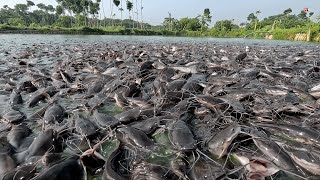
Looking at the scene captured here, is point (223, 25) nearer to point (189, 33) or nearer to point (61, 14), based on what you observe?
point (189, 33)

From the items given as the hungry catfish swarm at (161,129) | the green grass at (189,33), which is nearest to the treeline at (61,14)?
the green grass at (189,33)

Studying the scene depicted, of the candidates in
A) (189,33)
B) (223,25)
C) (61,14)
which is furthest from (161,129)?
(61,14)

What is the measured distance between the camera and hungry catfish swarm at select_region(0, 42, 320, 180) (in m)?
3.13

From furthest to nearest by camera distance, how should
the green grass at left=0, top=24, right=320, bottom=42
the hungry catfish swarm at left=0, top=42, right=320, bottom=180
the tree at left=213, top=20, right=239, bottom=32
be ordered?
the tree at left=213, top=20, right=239, bottom=32 < the green grass at left=0, top=24, right=320, bottom=42 < the hungry catfish swarm at left=0, top=42, right=320, bottom=180

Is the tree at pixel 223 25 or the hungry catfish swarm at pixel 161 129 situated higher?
the tree at pixel 223 25

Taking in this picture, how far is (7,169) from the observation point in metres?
3.05

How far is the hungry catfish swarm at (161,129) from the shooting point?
3.13 meters

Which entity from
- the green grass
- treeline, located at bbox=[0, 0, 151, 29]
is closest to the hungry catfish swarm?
the green grass

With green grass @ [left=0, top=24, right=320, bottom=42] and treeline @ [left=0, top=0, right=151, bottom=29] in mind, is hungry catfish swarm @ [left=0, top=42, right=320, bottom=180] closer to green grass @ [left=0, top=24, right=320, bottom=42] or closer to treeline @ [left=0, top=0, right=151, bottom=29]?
green grass @ [left=0, top=24, right=320, bottom=42]

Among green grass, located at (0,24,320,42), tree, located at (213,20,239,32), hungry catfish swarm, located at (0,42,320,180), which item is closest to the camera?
hungry catfish swarm, located at (0,42,320,180)

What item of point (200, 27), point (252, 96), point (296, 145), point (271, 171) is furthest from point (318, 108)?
point (200, 27)

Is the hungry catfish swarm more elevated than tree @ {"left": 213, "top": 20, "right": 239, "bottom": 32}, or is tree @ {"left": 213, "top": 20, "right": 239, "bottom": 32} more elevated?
tree @ {"left": 213, "top": 20, "right": 239, "bottom": 32}

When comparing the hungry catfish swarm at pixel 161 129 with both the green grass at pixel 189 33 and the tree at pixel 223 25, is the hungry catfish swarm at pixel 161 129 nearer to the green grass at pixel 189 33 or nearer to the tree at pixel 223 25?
the green grass at pixel 189 33

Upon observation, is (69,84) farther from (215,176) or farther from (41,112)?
(215,176)
